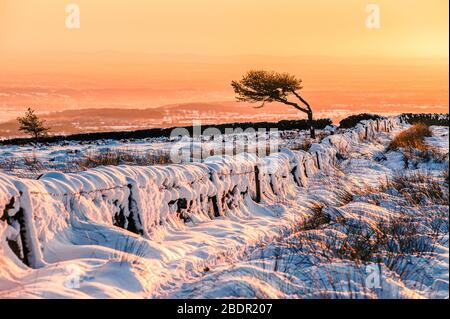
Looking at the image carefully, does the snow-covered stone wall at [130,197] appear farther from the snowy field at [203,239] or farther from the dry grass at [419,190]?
the dry grass at [419,190]

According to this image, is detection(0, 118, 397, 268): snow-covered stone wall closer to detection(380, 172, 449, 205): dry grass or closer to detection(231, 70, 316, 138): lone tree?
detection(380, 172, 449, 205): dry grass

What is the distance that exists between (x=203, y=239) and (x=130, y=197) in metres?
1.04

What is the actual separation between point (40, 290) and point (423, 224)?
4.79 meters

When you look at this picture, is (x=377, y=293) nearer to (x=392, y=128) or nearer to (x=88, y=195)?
(x=88, y=195)

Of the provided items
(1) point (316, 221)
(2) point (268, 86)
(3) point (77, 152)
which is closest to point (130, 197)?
(1) point (316, 221)

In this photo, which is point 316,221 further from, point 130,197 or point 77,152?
point 77,152

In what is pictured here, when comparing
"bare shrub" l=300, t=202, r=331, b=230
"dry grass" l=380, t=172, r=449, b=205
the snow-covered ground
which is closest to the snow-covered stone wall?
"bare shrub" l=300, t=202, r=331, b=230

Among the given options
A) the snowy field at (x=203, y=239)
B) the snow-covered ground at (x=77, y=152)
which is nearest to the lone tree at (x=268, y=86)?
the snow-covered ground at (x=77, y=152)

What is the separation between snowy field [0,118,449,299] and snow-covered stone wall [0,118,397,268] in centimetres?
1

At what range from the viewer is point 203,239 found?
6598 millimetres

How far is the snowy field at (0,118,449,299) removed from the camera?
4371 millimetres

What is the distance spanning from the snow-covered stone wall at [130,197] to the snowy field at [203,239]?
0.05ft

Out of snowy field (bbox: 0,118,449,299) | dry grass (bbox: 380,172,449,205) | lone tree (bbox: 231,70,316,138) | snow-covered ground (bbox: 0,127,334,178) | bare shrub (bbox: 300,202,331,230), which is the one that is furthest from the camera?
lone tree (bbox: 231,70,316,138)

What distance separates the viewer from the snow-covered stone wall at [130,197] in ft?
16.4
